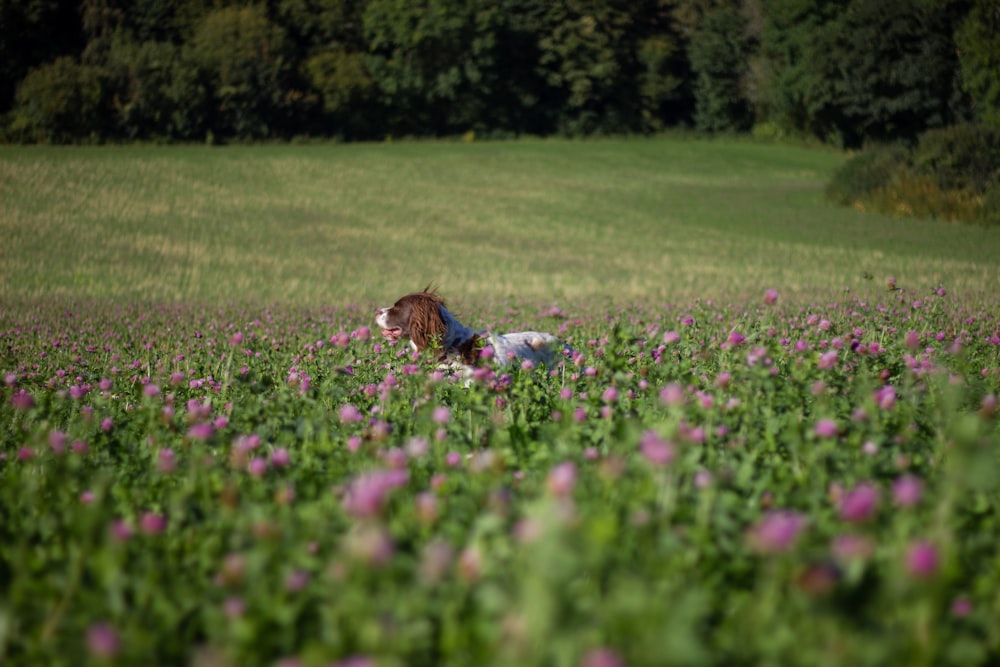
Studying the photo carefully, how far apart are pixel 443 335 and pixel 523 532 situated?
5008 millimetres

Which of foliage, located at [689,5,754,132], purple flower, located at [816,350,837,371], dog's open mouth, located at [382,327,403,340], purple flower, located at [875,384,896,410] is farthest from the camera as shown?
foliage, located at [689,5,754,132]

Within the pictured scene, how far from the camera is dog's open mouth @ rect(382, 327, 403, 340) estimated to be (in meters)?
6.72

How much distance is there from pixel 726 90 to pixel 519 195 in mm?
44647

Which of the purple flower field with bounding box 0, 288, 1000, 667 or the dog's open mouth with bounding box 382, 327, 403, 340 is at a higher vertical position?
the purple flower field with bounding box 0, 288, 1000, 667

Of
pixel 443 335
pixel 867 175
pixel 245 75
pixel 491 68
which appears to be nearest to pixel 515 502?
pixel 443 335

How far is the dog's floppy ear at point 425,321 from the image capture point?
649 cm

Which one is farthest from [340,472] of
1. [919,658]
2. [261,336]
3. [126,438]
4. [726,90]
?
[726,90]

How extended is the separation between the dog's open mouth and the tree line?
160ft

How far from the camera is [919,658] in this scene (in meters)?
1.71

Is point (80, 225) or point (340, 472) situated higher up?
point (340, 472)

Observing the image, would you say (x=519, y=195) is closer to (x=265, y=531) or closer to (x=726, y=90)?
(x=265, y=531)

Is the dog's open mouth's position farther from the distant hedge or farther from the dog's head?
the distant hedge

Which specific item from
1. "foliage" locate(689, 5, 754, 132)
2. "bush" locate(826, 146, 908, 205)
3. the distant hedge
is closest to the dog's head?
the distant hedge

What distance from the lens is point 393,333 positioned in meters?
6.79
